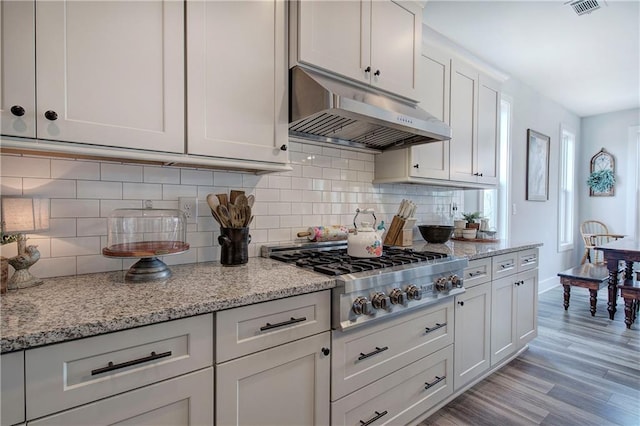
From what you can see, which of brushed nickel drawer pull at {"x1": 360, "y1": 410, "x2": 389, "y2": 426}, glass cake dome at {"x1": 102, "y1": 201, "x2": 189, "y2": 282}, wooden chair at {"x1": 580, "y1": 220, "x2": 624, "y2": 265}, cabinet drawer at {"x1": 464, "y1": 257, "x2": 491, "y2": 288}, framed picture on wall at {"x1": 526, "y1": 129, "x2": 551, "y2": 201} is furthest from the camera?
wooden chair at {"x1": 580, "y1": 220, "x2": 624, "y2": 265}

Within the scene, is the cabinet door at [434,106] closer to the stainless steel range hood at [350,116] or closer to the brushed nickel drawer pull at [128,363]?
the stainless steel range hood at [350,116]

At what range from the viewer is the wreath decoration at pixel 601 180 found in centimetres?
527

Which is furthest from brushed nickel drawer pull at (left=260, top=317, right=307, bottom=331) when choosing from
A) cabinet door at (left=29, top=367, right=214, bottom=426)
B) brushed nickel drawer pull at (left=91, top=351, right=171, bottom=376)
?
brushed nickel drawer pull at (left=91, top=351, right=171, bottom=376)

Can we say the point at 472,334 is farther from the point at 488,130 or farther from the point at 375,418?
the point at 488,130

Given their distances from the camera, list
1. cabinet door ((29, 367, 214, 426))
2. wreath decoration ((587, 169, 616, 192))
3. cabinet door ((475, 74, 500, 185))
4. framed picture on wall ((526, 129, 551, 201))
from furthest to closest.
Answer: wreath decoration ((587, 169, 616, 192))
framed picture on wall ((526, 129, 551, 201))
cabinet door ((475, 74, 500, 185))
cabinet door ((29, 367, 214, 426))

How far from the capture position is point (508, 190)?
3.85 meters

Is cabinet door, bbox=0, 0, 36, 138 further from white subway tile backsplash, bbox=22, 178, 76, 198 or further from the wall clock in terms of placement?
the wall clock

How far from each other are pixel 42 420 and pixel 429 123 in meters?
2.05

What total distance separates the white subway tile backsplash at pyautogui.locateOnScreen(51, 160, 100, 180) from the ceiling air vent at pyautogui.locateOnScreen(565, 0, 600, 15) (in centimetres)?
337

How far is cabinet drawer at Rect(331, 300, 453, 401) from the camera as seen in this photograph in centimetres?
136

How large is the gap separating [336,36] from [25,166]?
152 cm

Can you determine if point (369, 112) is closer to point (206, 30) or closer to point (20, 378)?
point (206, 30)

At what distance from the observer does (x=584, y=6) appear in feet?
8.07

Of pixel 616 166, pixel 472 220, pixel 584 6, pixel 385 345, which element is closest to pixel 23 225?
pixel 385 345
